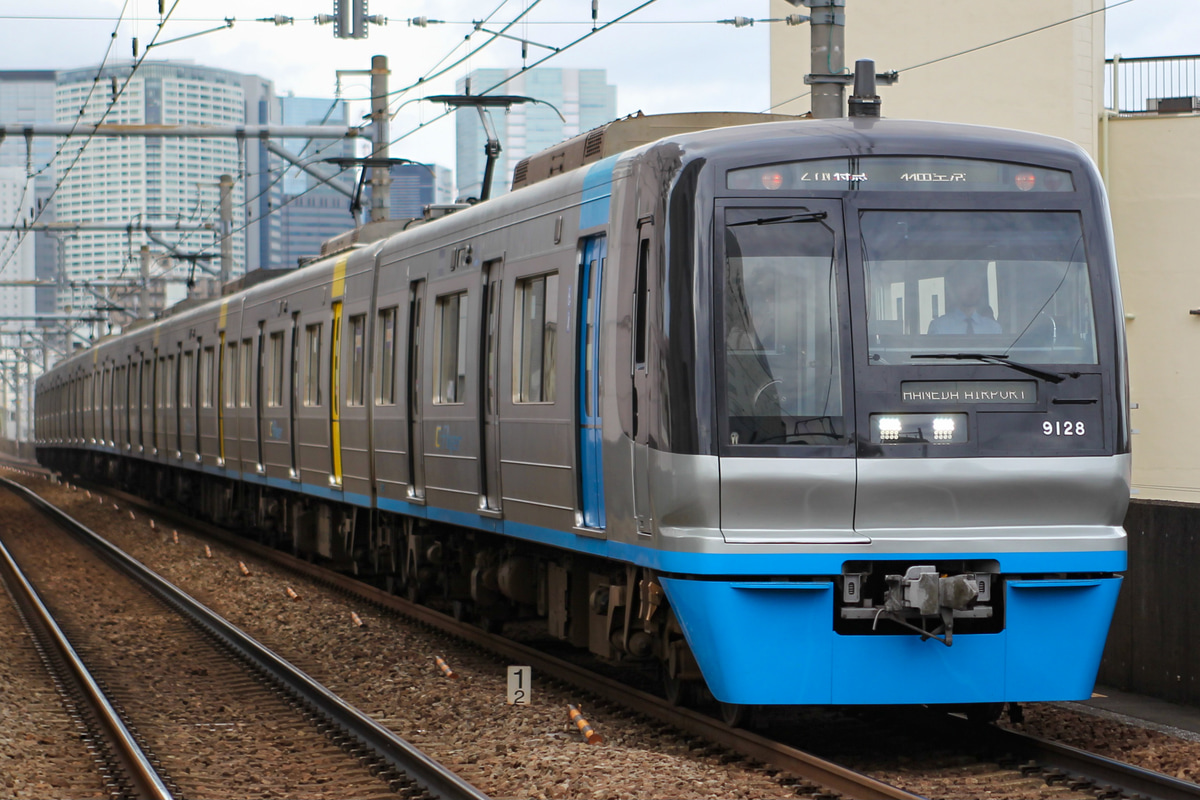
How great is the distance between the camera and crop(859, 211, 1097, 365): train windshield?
7.48m

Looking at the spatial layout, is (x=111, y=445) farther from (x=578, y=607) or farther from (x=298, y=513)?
(x=578, y=607)

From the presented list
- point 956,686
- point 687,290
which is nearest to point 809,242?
point 687,290

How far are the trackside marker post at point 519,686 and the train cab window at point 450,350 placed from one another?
2.40m

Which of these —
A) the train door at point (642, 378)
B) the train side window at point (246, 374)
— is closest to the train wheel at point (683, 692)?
the train door at point (642, 378)

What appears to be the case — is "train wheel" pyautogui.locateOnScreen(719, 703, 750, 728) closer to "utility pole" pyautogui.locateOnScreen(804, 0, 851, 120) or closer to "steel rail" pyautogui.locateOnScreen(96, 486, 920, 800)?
"steel rail" pyautogui.locateOnScreen(96, 486, 920, 800)

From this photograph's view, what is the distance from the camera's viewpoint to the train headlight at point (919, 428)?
738 cm

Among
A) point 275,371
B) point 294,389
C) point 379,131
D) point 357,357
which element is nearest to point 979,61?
point 379,131

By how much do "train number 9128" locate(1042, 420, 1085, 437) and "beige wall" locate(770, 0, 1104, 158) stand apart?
15749 millimetres

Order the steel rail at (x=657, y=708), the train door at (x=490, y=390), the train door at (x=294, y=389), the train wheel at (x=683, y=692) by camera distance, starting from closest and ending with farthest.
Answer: the steel rail at (x=657, y=708) → the train wheel at (x=683, y=692) → the train door at (x=490, y=390) → the train door at (x=294, y=389)

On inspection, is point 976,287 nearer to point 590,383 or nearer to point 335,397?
point 590,383

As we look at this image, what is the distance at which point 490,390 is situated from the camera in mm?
10531

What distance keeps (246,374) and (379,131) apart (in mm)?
3413

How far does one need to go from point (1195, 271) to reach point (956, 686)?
16.6m

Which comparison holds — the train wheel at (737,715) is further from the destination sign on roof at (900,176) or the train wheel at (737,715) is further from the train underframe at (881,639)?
the destination sign on roof at (900,176)
